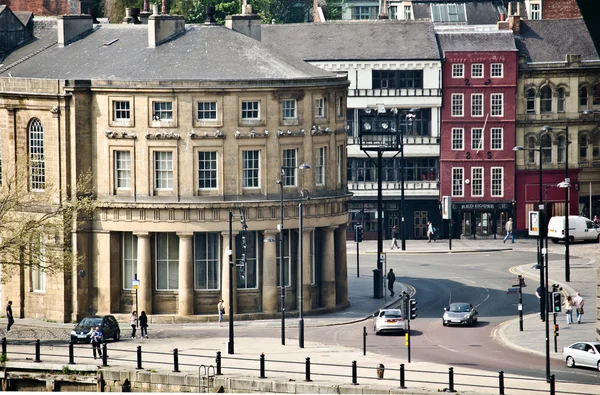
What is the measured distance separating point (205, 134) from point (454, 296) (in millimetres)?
21020

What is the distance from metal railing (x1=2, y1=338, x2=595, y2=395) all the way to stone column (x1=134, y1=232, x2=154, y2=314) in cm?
1066

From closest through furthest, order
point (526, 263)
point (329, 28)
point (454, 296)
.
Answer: point (454, 296)
point (526, 263)
point (329, 28)

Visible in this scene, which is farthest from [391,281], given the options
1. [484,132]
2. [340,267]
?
[484,132]

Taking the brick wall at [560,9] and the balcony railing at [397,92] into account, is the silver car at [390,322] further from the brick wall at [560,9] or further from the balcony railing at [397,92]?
the brick wall at [560,9]

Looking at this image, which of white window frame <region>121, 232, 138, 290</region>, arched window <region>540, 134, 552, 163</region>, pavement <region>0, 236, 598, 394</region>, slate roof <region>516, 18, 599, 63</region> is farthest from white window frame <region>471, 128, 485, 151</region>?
white window frame <region>121, 232, 138, 290</region>

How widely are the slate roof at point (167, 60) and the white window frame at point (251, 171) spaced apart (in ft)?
14.2

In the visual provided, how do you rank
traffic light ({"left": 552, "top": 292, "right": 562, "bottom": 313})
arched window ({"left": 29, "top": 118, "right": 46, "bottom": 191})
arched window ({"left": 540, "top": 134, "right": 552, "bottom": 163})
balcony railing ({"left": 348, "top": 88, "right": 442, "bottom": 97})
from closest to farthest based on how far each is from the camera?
traffic light ({"left": 552, "top": 292, "right": 562, "bottom": 313}) → arched window ({"left": 29, "top": 118, "right": 46, "bottom": 191}) → balcony railing ({"left": 348, "top": 88, "right": 442, "bottom": 97}) → arched window ({"left": 540, "top": 134, "right": 552, "bottom": 163})

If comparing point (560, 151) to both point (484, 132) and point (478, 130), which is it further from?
point (478, 130)

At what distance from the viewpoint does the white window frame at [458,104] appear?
13962 cm

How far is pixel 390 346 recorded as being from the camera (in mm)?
92188

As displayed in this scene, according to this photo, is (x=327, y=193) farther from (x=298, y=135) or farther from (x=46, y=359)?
(x=46, y=359)

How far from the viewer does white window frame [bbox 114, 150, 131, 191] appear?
100500 mm

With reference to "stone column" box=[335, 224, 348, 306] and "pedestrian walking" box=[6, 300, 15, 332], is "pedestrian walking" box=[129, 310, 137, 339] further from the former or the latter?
"stone column" box=[335, 224, 348, 306]

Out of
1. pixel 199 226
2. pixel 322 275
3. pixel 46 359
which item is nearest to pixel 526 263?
pixel 322 275
